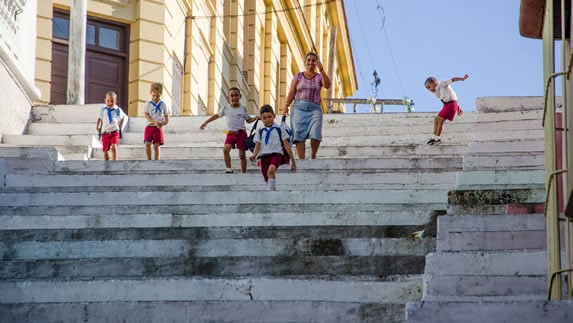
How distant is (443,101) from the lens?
62.6 ft

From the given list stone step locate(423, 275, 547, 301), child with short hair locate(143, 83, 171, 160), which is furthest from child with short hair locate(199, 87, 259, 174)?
stone step locate(423, 275, 547, 301)

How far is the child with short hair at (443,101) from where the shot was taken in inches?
718

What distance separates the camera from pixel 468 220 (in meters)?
10.4

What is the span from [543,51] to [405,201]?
5118 millimetres

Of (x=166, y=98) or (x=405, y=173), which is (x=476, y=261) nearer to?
(x=405, y=173)

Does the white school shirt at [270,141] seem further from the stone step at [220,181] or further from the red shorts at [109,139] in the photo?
the red shorts at [109,139]

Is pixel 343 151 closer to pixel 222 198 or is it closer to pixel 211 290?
pixel 222 198

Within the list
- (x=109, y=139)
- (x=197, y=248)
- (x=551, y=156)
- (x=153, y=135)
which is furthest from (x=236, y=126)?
(x=551, y=156)

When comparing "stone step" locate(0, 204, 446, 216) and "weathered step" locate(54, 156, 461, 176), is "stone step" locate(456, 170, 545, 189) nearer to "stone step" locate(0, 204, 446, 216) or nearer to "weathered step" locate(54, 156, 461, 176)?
"stone step" locate(0, 204, 446, 216)

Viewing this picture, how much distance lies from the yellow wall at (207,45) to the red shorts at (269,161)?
12.7 meters

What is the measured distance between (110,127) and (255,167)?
2553mm

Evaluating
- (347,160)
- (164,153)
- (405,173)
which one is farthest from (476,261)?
(164,153)

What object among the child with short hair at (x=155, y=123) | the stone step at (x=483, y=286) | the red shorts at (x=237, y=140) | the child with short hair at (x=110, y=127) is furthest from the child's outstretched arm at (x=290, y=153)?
the stone step at (x=483, y=286)

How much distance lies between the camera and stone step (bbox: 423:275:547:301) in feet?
29.5
